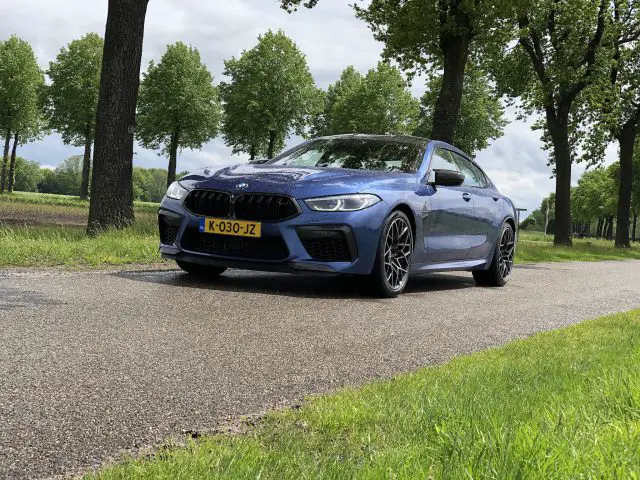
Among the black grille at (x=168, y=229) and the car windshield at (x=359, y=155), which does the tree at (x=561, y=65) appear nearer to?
the car windshield at (x=359, y=155)

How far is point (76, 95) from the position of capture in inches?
1863

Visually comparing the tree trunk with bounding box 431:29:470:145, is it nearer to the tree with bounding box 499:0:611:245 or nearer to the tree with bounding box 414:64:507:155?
the tree with bounding box 499:0:611:245

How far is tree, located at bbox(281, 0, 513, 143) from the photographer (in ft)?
54.9

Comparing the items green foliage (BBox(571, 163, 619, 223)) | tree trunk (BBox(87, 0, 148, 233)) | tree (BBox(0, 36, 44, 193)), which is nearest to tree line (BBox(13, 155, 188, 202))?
green foliage (BBox(571, 163, 619, 223))

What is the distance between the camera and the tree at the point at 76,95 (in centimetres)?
4719

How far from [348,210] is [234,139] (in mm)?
45249

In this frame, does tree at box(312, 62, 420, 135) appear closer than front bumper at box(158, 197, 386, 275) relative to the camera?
No

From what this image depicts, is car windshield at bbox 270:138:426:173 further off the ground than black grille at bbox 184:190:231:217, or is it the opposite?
car windshield at bbox 270:138:426:173

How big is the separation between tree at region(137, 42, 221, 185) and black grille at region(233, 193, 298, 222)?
1660 inches

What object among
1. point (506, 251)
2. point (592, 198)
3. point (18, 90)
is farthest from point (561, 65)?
point (592, 198)

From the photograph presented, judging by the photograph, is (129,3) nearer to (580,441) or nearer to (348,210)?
(348,210)

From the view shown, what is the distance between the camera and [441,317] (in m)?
6.14

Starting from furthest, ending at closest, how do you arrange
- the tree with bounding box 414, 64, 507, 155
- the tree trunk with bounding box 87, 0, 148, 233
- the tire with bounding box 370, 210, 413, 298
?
the tree with bounding box 414, 64, 507, 155 < the tree trunk with bounding box 87, 0, 148, 233 < the tire with bounding box 370, 210, 413, 298

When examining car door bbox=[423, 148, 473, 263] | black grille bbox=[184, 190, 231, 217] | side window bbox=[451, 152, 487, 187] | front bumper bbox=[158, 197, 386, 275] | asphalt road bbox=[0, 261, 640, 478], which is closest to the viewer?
asphalt road bbox=[0, 261, 640, 478]
